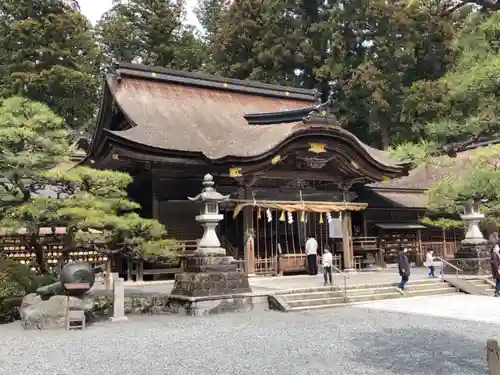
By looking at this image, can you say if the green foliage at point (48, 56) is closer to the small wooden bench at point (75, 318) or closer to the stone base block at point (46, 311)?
the stone base block at point (46, 311)

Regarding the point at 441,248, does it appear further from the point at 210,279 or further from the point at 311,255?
the point at 210,279

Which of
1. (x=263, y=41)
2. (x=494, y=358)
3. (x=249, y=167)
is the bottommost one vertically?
(x=494, y=358)

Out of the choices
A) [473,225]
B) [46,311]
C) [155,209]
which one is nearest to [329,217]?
[473,225]

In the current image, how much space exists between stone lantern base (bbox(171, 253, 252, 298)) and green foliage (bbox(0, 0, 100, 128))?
21.4 metres

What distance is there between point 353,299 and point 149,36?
2973 centimetres

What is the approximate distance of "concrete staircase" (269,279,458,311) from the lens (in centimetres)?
1126

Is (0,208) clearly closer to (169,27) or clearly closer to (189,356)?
(189,356)

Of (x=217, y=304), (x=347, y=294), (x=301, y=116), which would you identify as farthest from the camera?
(x=301, y=116)

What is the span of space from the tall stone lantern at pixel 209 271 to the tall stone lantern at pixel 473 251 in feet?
23.2

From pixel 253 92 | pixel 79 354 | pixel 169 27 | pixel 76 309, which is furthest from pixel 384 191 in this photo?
pixel 169 27

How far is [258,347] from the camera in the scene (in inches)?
287

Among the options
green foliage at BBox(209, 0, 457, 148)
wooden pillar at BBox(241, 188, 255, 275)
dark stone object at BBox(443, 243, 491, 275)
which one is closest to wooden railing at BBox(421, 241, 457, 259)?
dark stone object at BBox(443, 243, 491, 275)

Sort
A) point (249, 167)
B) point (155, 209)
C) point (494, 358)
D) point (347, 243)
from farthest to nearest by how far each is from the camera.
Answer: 1. point (347, 243)
2. point (155, 209)
3. point (249, 167)
4. point (494, 358)

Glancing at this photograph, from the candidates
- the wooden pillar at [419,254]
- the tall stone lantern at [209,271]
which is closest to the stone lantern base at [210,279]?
the tall stone lantern at [209,271]
